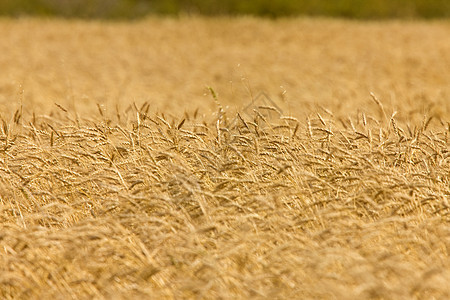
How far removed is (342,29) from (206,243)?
48.2ft

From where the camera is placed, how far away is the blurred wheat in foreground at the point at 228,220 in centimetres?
230

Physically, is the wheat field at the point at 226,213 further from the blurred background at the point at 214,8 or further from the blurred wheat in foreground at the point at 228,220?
the blurred background at the point at 214,8

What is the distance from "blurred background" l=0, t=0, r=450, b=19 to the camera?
2656 cm

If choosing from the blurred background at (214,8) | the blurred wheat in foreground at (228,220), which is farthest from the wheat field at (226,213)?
the blurred background at (214,8)

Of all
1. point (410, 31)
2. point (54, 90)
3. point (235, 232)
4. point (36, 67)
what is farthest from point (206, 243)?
point (410, 31)

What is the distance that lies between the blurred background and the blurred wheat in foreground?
76.7 ft

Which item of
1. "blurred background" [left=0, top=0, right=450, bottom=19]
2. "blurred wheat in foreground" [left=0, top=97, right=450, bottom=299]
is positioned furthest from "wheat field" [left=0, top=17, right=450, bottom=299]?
"blurred background" [left=0, top=0, right=450, bottom=19]

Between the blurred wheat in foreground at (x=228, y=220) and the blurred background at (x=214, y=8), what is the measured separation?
23378mm

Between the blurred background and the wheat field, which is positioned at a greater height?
the wheat field

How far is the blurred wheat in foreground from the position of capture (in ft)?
7.54

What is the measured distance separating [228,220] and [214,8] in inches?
998

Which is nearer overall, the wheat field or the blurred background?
the wheat field

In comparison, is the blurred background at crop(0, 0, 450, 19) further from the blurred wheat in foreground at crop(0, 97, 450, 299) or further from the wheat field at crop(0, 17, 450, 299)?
the blurred wheat in foreground at crop(0, 97, 450, 299)

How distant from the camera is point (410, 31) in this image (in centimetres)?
1566
